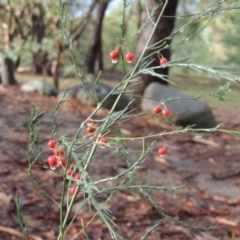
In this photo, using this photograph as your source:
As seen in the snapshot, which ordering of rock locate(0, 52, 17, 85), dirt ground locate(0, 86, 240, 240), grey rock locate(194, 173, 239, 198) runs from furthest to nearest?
rock locate(0, 52, 17, 85), grey rock locate(194, 173, 239, 198), dirt ground locate(0, 86, 240, 240)

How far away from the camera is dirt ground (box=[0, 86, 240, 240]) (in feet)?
11.5

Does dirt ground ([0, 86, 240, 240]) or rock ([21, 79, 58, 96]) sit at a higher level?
dirt ground ([0, 86, 240, 240])

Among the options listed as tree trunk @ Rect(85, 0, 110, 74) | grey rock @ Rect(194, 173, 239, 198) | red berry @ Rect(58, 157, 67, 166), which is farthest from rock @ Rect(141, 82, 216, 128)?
red berry @ Rect(58, 157, 67, 166)

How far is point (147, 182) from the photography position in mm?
4449

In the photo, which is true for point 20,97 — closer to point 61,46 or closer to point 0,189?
point 61,46

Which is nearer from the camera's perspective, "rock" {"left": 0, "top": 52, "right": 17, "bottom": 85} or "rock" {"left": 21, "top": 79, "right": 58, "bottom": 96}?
"rock" {"left": 21, "top": 79, "right": 58, "bottom": 96}

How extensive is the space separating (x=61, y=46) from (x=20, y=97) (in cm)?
141

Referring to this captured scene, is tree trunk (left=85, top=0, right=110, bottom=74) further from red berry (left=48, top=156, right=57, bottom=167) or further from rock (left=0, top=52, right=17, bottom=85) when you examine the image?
red berry (left=48, top=156, right=57, bottom=167)

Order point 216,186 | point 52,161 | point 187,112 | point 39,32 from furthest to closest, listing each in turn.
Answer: point 39,32 < point 187,112 < point 216,186 < point 52,161

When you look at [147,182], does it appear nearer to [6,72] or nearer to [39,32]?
[6,72]

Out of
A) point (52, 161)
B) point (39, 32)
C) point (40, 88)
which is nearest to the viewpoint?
point (52, 161)

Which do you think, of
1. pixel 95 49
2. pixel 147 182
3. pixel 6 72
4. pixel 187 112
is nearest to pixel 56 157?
pixel 147 182

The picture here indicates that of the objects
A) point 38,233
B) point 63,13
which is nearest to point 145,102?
point 38,233

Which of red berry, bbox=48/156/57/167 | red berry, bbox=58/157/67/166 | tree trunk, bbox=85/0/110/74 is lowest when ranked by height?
tree trunk, bbox=85/0/110/74
